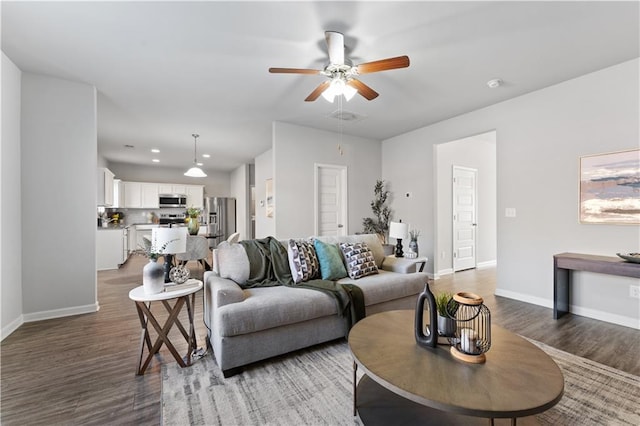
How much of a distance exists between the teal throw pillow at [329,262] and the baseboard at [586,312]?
8.64ft

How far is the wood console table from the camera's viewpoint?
105 inches

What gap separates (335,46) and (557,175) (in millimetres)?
3217

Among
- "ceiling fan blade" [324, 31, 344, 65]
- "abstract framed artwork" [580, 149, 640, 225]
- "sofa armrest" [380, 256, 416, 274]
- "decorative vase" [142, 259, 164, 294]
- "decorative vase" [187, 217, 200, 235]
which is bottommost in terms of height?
"sofa armrest" [380, 256, 416, 274]

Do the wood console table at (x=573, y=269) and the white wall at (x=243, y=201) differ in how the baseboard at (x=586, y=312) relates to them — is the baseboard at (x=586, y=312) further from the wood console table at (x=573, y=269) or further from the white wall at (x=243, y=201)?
the white wall at (x=243, y=201)

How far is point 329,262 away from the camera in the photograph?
2.94 meters

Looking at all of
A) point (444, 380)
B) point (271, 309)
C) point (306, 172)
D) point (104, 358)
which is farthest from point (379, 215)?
point (104, 358)

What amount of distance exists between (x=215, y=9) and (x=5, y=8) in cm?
161

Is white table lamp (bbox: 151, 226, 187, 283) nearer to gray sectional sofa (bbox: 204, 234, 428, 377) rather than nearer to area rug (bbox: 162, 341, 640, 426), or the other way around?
gray sectional sofa (bbox: 204, 234, 428, 377)

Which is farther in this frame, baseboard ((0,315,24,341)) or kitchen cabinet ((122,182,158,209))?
kitchen cabinet ((122,182,158,209))

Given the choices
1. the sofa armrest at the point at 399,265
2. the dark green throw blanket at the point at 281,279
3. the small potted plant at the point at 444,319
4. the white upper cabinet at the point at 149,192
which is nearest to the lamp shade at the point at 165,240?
the dark green throw blanket at the point at 281,279

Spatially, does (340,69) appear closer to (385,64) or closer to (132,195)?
(385,64)

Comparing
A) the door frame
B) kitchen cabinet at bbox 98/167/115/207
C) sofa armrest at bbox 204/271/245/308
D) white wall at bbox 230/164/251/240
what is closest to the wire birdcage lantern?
sofa armrest at bbox 204/271/245/308

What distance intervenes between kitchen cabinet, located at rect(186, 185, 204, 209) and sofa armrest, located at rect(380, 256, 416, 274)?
7.50m

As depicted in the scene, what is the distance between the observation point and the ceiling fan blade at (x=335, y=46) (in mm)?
2287
